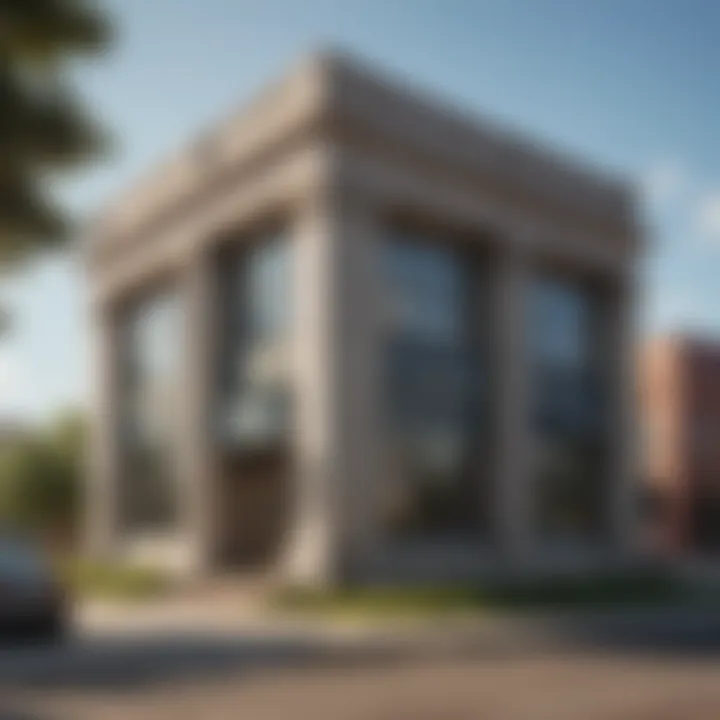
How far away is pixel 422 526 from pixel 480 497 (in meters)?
2.11

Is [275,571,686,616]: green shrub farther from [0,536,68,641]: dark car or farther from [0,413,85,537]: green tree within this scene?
[0,413,85,537]: green tree

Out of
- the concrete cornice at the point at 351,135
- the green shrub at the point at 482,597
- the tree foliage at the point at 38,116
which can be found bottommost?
the green shrub at the point at 482,597

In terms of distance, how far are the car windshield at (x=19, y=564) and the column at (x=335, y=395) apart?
340 inches

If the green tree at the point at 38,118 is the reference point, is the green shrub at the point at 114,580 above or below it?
below

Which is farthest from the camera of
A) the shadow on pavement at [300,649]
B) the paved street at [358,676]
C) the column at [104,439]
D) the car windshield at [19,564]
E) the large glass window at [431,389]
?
the column at [104,439]

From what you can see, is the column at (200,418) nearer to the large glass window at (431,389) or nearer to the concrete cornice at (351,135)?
the concrete cornice at (351,135)

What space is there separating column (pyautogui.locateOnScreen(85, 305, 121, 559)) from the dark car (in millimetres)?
17241

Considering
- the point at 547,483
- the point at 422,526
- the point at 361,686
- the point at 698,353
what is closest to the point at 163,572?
the point at 422,526

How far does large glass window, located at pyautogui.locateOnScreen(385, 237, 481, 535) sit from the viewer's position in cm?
2336

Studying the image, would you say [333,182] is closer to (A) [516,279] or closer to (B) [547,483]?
(A) [516,279]

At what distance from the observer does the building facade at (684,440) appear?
125 feet

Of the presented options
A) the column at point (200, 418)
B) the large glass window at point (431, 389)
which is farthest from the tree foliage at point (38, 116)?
the column at point (200, 418)

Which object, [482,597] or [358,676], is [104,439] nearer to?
[482,597]

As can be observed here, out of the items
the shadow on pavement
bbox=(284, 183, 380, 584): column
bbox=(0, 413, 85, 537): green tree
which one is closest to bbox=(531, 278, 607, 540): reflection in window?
bbox=(284, 183, 380, 584): column
